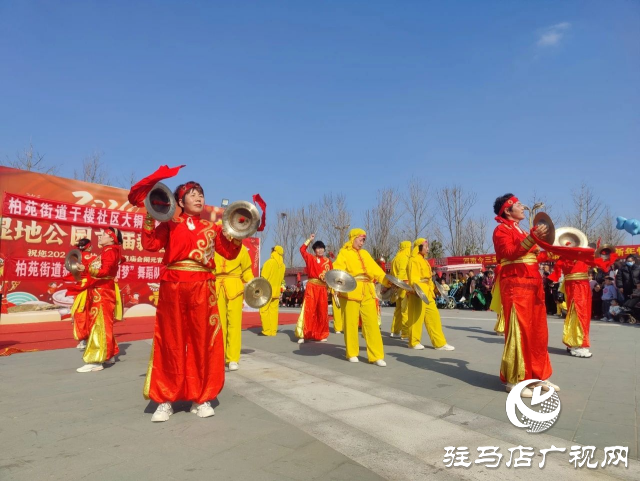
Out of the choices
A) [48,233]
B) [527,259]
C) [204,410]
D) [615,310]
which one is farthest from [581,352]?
[48,233]

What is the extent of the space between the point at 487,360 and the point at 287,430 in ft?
12.6

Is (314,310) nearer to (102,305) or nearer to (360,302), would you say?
(360,302)

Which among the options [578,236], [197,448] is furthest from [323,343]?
[197,448]

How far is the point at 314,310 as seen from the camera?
27.0 ft

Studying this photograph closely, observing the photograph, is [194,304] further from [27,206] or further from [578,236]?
[27,206]

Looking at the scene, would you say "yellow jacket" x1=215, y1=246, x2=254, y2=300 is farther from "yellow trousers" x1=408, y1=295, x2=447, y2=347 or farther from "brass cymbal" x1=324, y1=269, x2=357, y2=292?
"yellow trousers" x1=408, y1=295, x2=447, y2=347

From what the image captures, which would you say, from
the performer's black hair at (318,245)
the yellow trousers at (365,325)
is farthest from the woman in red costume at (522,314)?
the performer's black hair at (318,245)

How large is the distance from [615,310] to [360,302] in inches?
366

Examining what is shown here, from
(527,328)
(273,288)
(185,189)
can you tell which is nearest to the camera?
(185,189)

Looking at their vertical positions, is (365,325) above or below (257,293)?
below

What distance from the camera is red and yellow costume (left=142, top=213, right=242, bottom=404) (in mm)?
3488

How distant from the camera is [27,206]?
11.1 metres

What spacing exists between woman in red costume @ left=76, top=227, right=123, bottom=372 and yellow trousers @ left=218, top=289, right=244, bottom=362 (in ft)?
5.21

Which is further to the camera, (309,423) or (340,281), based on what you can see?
(340,281)
